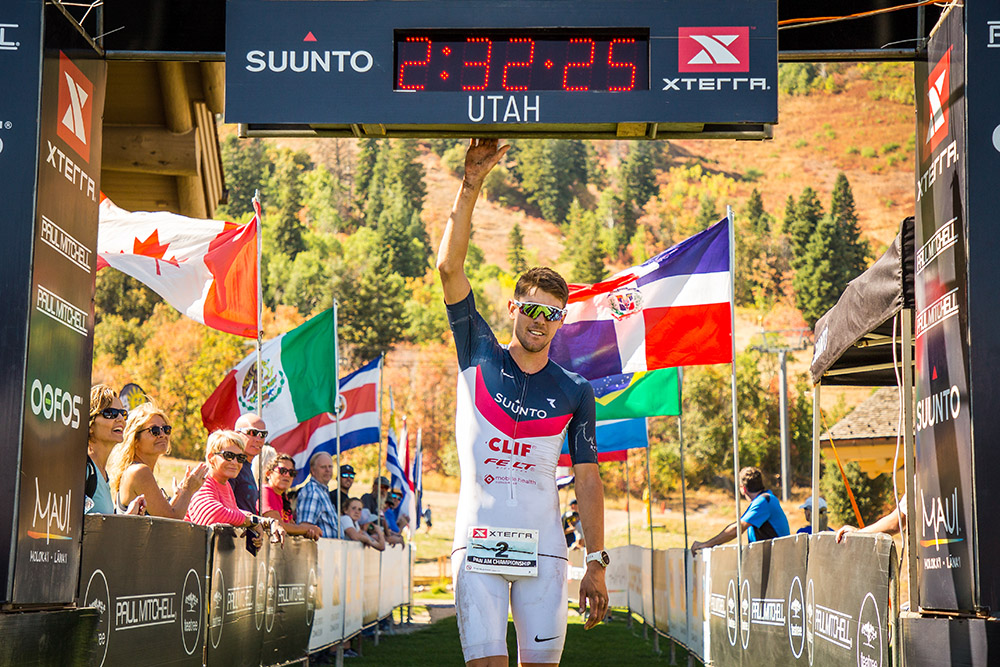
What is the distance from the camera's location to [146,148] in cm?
1400

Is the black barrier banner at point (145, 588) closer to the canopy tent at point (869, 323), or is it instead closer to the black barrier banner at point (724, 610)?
the canopy tent at point (869, 323)

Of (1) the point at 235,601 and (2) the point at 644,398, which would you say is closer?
(1) the point at 235,601

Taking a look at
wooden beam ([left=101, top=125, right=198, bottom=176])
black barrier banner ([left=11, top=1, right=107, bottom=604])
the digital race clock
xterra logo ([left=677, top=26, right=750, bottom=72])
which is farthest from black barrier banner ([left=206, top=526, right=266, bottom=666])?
wooden beam ([left=101, top=125, right=198, bottom=176])

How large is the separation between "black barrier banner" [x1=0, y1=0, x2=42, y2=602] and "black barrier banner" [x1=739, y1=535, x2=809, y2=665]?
4570 millimetres

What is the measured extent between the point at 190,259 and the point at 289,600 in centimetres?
370

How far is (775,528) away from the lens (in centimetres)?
1063

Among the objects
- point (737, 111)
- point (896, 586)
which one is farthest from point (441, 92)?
point (896, 586)

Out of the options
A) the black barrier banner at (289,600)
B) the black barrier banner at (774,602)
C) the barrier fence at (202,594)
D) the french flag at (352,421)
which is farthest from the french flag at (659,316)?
the french flag at (352,421)

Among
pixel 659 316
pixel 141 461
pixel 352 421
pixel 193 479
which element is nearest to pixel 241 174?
pixel 352 421

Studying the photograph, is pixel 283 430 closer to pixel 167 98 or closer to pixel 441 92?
pixel 167 98

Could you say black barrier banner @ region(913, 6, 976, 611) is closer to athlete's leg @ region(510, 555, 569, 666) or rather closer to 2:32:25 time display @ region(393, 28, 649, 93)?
2:32:25 time display @ region(393, 28, 649, 93)

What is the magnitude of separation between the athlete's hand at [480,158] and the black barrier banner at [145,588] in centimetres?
236

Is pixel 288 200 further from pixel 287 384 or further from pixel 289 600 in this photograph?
pixel 289 600

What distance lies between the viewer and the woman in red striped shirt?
8.38m
